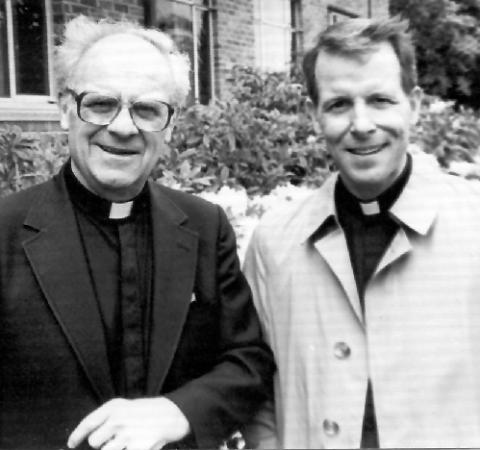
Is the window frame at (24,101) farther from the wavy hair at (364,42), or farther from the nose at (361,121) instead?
Result: the nose at (361,121)

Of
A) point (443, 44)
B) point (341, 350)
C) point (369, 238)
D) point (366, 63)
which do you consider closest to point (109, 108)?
point (366, 63)

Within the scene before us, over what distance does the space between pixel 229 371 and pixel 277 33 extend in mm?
8929

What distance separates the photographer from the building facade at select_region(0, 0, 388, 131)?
662cm

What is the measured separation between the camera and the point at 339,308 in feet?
7.84

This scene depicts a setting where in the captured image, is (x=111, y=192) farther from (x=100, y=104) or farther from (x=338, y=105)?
(x=338, y=105)

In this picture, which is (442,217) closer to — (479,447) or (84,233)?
(479,447)

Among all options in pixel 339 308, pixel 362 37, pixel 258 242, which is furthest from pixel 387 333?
pixel 362 37

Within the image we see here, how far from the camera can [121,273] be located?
2344 mm

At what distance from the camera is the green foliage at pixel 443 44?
14.8 meters

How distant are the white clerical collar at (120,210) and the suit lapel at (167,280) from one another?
0.24 feet

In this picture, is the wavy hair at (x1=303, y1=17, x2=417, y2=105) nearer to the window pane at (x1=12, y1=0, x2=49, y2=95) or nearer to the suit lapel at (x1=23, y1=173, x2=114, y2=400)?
the suit lapel at (x1=23, y1=173, x2=114, y2=400)

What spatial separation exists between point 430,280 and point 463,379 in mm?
276

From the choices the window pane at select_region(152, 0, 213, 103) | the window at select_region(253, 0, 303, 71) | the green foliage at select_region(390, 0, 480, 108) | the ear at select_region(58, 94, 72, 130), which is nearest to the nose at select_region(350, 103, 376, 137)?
the ear at select_region(58, 94, 72, 130)

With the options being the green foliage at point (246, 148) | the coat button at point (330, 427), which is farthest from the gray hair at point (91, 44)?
the green foliage at point (246, 148)
